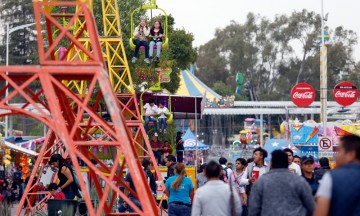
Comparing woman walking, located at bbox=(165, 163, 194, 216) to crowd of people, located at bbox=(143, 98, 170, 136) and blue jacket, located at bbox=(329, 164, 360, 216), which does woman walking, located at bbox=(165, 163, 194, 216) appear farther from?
crowd of people, located at bbox=(143, 98, 170, 136)

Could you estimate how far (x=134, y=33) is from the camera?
3222 cm

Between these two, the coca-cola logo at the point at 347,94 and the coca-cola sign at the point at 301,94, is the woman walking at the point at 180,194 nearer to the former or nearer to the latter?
the coca-cola logo at the point at 347,94

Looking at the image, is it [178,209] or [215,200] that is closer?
[215,200]

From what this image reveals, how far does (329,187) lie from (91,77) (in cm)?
632

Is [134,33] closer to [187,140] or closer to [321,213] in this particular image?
[321,213]

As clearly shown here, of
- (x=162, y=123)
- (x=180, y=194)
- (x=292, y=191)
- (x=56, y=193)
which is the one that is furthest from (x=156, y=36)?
(x=292, y=191)

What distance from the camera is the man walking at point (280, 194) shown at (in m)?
11.3

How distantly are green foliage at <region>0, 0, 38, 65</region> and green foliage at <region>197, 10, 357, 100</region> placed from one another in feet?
65.7

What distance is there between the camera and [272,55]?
341ft

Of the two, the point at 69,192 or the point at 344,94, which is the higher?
the point at 344,94

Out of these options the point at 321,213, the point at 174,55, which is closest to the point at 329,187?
the point at 321,213

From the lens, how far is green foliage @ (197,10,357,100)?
327 ft

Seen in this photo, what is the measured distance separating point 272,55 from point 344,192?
94.9 m

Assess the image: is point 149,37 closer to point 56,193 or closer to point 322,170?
point 56,193
